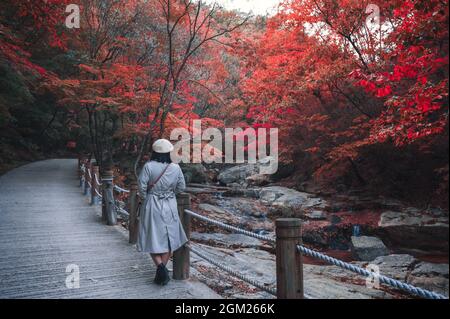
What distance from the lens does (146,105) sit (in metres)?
12.0

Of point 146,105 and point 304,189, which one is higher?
point 146,105

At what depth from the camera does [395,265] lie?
863 centimetres

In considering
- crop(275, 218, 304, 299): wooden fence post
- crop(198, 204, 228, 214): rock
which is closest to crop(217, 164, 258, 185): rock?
crop(198, 204, 228, 214): rock

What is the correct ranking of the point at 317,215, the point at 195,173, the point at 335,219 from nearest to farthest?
the point at 335,219 → the point at 317,215 → the point at 195,173

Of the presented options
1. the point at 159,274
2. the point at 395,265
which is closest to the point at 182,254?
the point at 159,274

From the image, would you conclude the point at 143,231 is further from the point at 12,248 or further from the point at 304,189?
the point at 304,189

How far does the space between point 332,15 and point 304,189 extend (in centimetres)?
968

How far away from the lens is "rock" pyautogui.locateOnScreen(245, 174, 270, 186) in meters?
22.4

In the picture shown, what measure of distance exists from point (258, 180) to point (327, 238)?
405 inches

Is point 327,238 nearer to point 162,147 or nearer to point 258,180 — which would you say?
point 162,147

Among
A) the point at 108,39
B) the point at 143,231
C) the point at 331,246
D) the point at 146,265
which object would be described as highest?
the point at 108,39

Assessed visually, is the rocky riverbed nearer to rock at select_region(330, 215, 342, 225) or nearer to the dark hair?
rock at select_region(330, 215, 342, 225)
